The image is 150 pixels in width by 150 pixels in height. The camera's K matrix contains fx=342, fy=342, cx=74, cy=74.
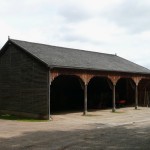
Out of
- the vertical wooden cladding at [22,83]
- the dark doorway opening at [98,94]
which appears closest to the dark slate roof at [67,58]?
the vertical wooden cladding at [22,83]

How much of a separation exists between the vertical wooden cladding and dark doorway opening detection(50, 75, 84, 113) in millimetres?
5393

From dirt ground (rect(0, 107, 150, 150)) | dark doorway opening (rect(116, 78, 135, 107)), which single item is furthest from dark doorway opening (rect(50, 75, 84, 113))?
dirt ground (rect(0, 107, 150, 150))

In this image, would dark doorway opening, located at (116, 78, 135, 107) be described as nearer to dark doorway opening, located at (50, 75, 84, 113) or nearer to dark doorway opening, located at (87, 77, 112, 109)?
dark doorway opening, located at (87, 77, 112, 109)

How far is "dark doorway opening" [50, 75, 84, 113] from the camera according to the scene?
33094 millimetres

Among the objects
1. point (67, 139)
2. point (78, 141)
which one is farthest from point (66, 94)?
point (78, 141)

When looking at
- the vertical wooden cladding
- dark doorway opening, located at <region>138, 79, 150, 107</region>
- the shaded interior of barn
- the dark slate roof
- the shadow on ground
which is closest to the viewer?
the shadow on ground

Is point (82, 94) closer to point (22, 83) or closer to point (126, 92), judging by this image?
point (126, 92)

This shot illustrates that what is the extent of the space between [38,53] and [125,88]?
51.5 ft

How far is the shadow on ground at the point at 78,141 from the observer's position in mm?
13070

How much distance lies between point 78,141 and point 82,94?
21461 millimetres

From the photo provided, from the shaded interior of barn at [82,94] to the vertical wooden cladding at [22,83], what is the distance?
5268 mm

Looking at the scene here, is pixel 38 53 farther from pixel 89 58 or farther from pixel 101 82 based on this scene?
pixel 101 82

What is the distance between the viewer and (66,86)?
34.2 meters

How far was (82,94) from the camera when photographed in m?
36.0
